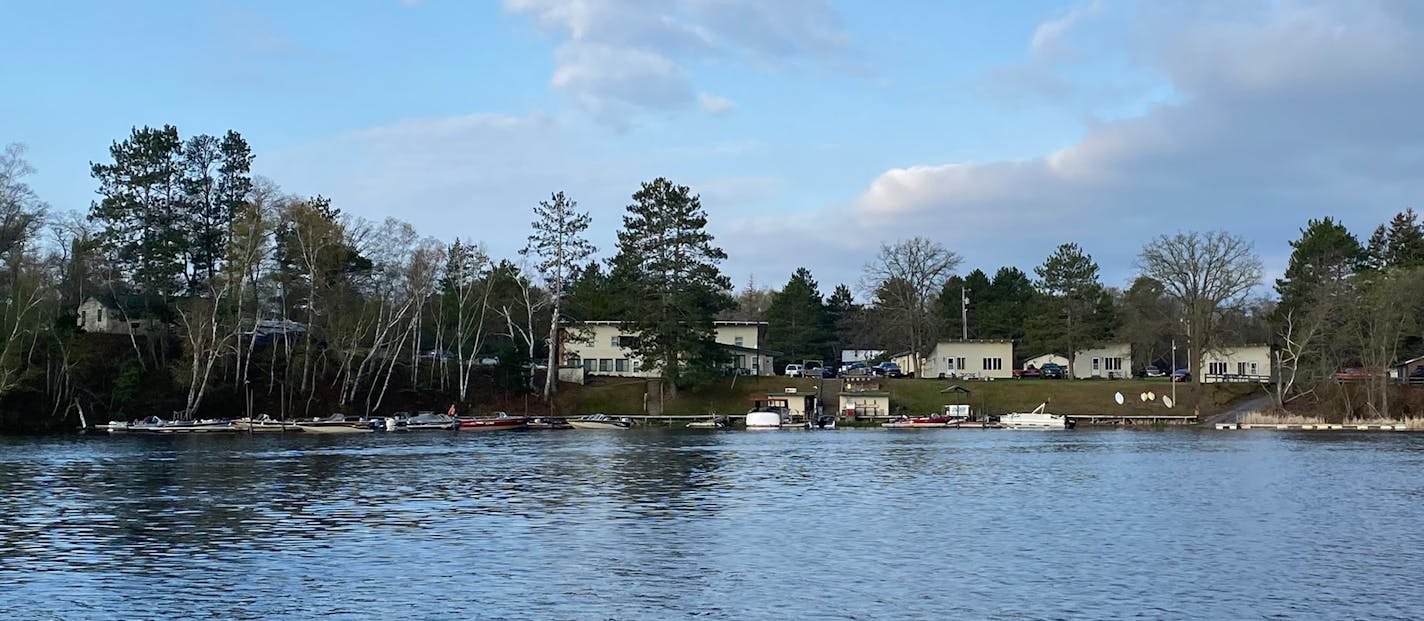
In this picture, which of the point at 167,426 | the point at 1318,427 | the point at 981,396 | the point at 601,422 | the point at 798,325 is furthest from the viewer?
the point at 798,325

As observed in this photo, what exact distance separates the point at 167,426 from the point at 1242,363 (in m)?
88.3

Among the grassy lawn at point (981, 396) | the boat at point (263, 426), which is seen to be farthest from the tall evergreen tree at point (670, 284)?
the boat at point (263, 426)

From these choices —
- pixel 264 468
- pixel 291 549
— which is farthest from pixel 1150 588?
pixel 264 468

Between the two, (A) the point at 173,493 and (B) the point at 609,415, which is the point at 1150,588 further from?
(B) the point at 609,415

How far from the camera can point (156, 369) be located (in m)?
97.1

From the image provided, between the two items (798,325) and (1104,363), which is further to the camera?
(798,325)

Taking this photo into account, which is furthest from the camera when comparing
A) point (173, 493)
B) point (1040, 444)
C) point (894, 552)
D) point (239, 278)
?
point (239, 278)

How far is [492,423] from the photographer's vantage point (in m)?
97.4

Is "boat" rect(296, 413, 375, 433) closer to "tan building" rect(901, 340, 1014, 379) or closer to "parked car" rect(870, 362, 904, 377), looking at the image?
"parked car" rect(870, 362, 904, 377)

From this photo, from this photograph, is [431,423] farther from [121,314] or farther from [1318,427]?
[1318,427]

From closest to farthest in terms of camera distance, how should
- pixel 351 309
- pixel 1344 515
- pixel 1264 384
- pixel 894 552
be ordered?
pixel 894 552 < pixel 1344 515 < pixel 351 309 < pixel 1264 384

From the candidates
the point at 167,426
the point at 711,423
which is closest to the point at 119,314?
the point at 167,426

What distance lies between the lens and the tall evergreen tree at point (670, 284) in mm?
104500

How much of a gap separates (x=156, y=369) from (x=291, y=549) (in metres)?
71.2
